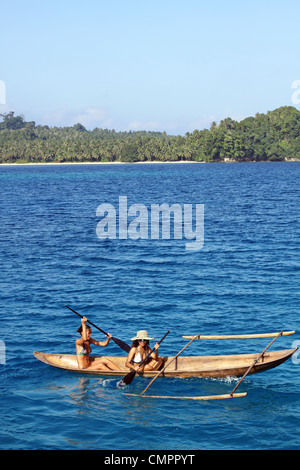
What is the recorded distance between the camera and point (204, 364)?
23.3 meters

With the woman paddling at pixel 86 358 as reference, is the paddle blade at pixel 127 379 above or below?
below

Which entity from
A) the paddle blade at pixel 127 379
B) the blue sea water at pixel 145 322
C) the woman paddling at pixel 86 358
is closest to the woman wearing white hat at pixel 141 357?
the paddle blade at pixel 127 379

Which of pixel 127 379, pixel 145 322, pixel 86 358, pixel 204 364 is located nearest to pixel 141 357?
pixel 127 379

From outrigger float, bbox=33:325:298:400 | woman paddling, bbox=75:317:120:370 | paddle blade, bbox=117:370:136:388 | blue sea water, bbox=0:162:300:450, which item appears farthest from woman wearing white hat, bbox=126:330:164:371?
woman paddling, bbox=75:317:120:370

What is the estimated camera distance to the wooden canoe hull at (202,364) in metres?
22.1

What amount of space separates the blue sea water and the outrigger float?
0.38 metres

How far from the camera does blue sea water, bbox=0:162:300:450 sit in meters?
19.3

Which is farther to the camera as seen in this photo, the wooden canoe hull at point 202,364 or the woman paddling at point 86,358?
the woman paddling at point 86,358

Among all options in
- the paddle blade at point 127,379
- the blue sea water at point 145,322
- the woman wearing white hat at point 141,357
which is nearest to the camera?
the blue sea water at point 145,322

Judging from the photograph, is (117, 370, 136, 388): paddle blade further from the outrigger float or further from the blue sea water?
the blue sea water

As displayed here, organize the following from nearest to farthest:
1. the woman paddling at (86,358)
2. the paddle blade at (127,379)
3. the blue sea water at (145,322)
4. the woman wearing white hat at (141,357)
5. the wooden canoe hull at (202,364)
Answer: the blue sea water at (145,322) < the wooden canoe hull at (202,364) < the paddle blade at (127,379) < the woman wearing white hat at (141,357) < the woman paddling at (86,358)

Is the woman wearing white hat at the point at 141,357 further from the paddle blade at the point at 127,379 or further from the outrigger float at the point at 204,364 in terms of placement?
the paddle blade at the point at 127,379

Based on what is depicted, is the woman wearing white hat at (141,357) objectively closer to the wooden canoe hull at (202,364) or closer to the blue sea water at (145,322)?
the wooden canoe hull at (202,364)

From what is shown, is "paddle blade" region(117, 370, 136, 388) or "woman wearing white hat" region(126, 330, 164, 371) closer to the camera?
"paddle blade" region(117, 370, 136, 388)
